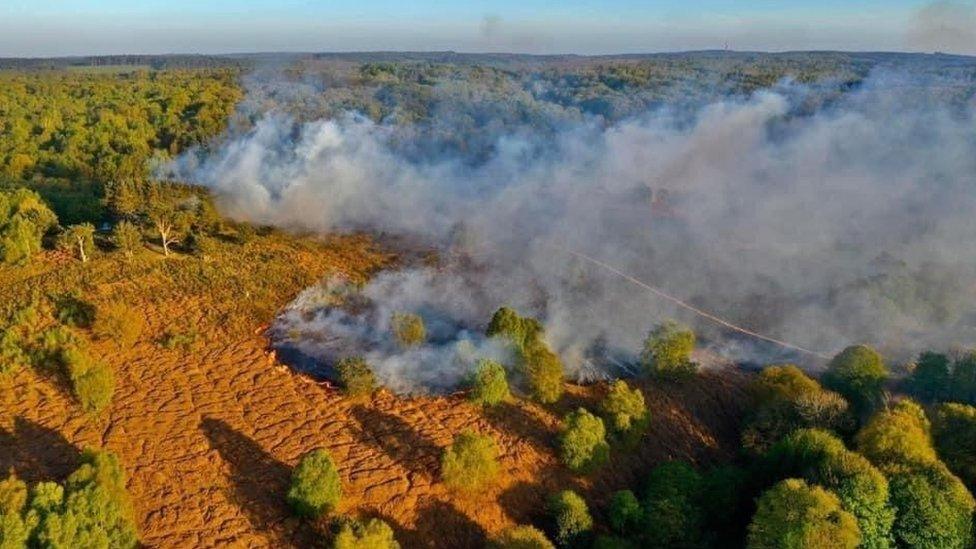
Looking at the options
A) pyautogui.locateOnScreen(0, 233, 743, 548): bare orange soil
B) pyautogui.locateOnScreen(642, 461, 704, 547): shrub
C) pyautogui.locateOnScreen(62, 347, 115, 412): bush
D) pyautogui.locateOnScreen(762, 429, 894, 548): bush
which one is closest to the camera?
pyautogui.locateOnScreen(762, 429, 894, 548): bush

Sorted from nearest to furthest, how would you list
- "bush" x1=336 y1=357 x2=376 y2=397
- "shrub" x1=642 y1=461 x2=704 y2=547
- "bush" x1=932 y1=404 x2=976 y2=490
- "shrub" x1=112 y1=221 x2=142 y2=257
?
"shrub" x1=642 y1=461 x2=704 y2=547 → "bush" x1=932 y1=404 x2=976 y2=490 → "bush" x1=336 y1=357 x2=376 y2=397 → "shrub" x1=112 y1=221 x2=142 y2=257

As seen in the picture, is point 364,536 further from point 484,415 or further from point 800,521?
point 800,521

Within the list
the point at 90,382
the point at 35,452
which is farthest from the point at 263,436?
the point at 35,452

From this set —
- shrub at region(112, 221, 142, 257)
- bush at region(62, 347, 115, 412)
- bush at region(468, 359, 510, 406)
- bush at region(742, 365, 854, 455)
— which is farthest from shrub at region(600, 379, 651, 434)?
shrub at region(112, 221, 142, 257)

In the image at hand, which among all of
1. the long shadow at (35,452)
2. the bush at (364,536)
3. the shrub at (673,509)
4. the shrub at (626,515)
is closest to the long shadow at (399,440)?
the bush at (364,536)

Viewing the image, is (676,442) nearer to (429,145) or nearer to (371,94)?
(429,145)

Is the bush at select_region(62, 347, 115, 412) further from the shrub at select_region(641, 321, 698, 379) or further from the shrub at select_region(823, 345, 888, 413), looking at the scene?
the shrub at select_region(823, 345, 888, 413)
